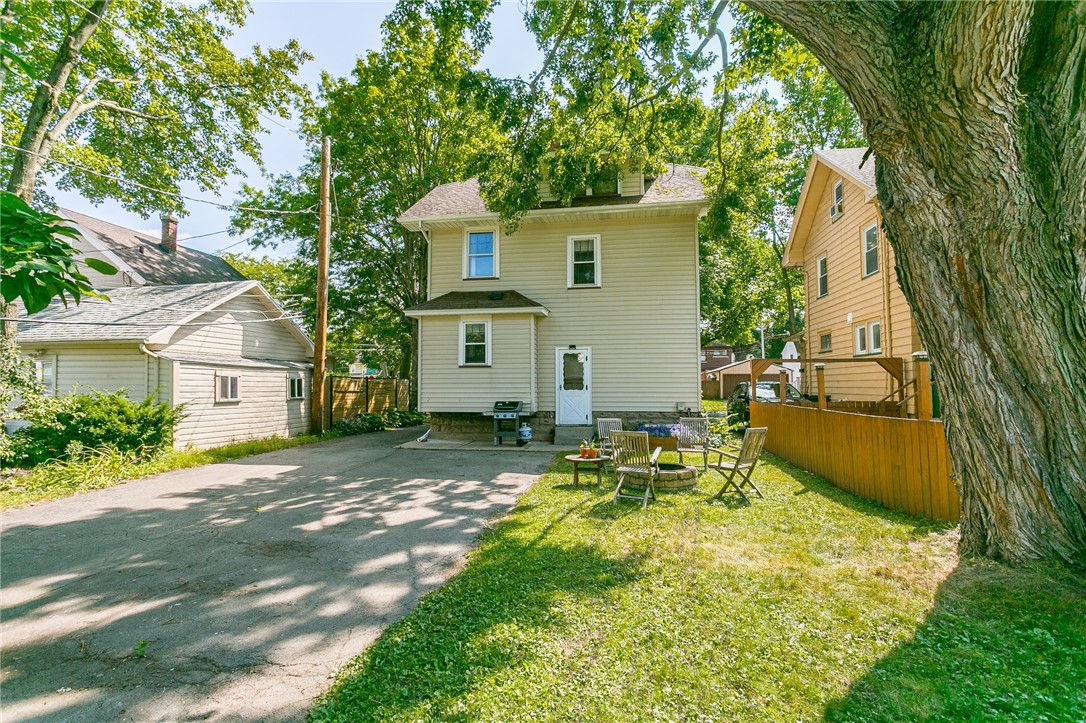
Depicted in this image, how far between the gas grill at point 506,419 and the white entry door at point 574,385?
1.29 metres

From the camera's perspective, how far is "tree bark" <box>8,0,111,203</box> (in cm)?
904

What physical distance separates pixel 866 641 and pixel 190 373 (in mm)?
13792

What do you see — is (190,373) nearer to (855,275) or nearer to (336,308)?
(336,308)

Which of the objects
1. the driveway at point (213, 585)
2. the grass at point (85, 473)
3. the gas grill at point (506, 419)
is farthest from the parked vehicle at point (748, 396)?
the grass at point (85, 473)

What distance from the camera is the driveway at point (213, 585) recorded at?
2822mm

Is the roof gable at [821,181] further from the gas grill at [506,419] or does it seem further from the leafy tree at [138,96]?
the leafy tree at [138,96]

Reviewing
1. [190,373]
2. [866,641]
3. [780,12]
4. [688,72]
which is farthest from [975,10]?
[190,373]

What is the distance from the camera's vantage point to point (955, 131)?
3.58 metres

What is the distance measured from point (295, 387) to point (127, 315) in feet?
15.7

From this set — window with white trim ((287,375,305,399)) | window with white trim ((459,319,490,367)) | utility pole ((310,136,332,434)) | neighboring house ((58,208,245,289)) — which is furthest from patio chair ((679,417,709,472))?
neighboring house ((58,208,245,289))

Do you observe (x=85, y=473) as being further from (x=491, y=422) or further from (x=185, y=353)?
(x=491, y=422)

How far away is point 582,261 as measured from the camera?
13.5 metres

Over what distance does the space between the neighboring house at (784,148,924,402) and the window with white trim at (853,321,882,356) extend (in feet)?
0.09

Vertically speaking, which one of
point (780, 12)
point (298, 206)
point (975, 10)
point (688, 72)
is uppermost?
point (298, 206)
